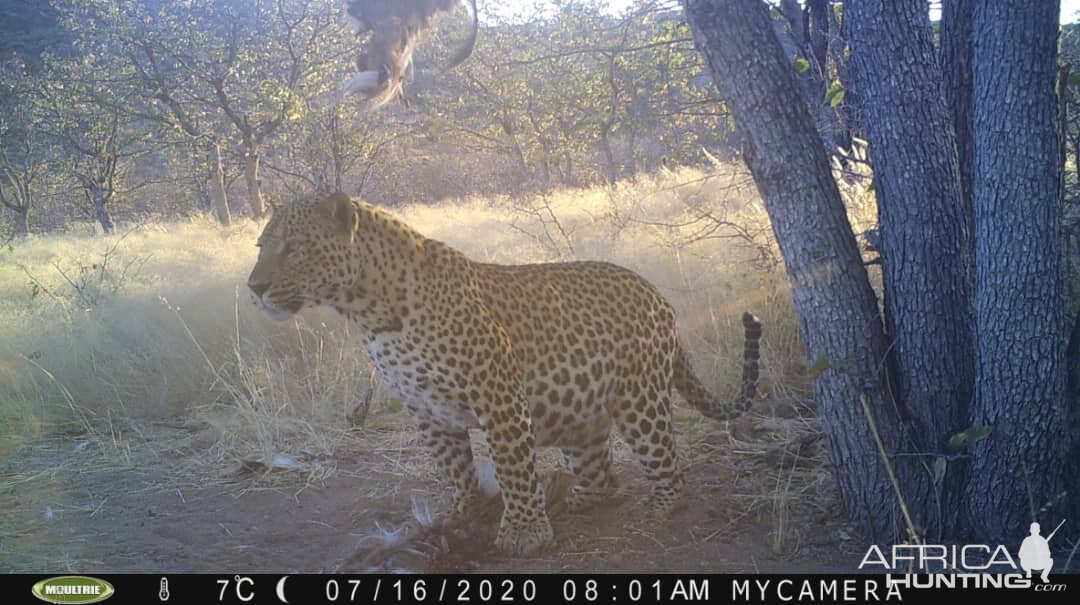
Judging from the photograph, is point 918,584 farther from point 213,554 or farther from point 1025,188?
point 213,554

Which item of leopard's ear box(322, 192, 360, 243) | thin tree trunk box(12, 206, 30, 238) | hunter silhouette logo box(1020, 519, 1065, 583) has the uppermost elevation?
leopard's ear box(322, 192, 360, 243)

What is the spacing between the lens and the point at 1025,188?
11.7 ft

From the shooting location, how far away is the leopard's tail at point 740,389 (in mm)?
4812

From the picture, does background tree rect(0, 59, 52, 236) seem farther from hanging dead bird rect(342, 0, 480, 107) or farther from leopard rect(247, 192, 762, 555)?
leopard rect(247, 192, 762, 555)

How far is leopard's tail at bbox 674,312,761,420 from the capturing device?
15.8ft

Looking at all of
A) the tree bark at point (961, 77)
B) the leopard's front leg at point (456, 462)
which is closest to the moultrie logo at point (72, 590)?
the leopard's front leg at point (456, 462)

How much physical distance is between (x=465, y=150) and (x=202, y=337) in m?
24.3

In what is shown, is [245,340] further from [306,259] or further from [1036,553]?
[1036,553]

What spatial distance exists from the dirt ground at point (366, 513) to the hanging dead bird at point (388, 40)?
82.0 inches

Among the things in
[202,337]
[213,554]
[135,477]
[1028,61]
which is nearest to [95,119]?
[202,337]

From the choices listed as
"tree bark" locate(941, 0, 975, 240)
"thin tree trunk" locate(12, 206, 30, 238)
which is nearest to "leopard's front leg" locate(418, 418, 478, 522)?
"tree bark" locate(941, 0, 975, 240)

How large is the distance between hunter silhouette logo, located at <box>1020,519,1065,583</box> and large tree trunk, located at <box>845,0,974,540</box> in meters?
0.30

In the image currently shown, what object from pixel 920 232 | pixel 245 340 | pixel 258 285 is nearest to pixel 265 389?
pixel 245 340
